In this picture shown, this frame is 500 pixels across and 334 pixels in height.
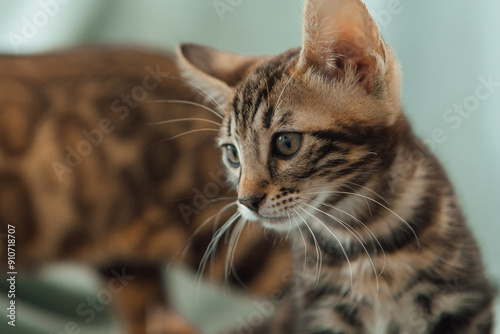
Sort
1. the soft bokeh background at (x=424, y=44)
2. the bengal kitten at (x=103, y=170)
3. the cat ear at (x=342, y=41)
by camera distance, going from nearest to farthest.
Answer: the cat ear at (x=342, y=41) → the soft bokeh background at (x=424, y=44) → the bengal kitten at (x=103, y=170)

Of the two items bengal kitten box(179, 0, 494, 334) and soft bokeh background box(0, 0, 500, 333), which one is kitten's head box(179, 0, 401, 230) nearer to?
bengal kitten box(179, 0, 494, 334)

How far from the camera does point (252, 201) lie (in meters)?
0.59

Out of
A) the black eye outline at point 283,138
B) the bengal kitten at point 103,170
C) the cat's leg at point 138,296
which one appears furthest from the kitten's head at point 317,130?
the cat's leg at point 138,296

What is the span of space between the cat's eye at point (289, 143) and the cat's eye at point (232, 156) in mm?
88

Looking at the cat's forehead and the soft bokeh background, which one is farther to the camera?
the soft bokeh background

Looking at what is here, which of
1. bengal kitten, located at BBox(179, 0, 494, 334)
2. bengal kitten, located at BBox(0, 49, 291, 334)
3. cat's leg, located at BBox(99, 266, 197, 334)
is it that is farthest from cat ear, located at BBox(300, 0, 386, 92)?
cat's leg, located at BBox(99, 266, 197, 334)

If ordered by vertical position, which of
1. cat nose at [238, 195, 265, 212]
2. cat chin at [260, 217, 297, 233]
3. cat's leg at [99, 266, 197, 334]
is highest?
cat nose at [238, 195, 265, 212]

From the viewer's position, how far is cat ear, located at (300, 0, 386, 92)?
529mm

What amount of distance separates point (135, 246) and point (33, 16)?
48 cm

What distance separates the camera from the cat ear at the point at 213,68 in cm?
70

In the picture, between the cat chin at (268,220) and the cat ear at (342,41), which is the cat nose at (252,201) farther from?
the cat ear at (342,41)

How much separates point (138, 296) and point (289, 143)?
68 cm

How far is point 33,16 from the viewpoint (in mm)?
939

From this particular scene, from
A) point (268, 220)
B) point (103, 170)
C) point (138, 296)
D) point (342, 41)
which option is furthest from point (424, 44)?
point (138, 296)
